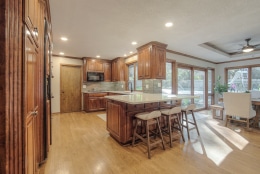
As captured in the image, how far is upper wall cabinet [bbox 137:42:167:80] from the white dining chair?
1950 millimetres

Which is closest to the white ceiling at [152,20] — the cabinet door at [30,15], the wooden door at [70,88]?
the cabinet door at [30,15]

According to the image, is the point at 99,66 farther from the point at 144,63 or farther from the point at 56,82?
the point at 144,63

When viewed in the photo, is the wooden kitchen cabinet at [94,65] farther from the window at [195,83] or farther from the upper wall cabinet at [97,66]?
the window at [195,83]

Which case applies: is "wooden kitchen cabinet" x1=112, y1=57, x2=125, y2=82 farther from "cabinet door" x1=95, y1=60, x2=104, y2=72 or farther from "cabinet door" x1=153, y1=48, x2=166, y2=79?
"cabinet door" x1=153, y1=48, x2=166, y2=79

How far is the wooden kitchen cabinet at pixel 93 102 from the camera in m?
5.42

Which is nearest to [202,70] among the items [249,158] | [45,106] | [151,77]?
[151,77]

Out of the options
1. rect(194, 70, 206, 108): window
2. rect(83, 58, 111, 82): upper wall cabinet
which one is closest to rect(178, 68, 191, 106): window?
rect(194, 70, 206, 108): window

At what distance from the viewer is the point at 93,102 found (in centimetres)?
551

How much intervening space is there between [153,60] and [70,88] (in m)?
4.00

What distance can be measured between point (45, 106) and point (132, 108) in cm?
150

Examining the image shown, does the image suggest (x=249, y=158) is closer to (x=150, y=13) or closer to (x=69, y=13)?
(x=150, y=13)

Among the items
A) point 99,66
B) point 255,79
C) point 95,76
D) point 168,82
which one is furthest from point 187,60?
point 95,76

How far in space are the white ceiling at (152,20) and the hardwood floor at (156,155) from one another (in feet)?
8.11

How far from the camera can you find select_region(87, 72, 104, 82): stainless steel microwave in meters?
5.71
